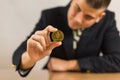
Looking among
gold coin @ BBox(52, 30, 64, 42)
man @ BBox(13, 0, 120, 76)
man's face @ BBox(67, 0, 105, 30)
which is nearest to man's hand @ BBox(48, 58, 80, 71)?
man @ BBox(13, 0, 120, 76)

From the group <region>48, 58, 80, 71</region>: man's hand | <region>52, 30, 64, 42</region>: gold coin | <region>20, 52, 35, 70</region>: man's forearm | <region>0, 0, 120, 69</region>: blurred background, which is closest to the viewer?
<region>52, 30, 64, 42</region>: gold coin

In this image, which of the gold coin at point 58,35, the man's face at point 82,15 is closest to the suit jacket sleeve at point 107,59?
the man's face at point 82,15

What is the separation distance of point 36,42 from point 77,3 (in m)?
0.57

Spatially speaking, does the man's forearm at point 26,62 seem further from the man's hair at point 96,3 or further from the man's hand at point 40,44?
the man's hair at point 96,3

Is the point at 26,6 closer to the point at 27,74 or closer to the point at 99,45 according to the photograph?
the point at 99,45

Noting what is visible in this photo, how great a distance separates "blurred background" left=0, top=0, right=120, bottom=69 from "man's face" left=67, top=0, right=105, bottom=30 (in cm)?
30

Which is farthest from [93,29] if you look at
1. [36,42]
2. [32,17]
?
[36,42]

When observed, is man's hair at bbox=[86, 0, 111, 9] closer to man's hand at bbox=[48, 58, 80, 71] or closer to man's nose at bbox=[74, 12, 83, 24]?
man's nose at bbox=[74, 12, 83, 24]

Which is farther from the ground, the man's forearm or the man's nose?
the man's nose

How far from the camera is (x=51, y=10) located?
1568mm

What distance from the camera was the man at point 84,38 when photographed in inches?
53.8

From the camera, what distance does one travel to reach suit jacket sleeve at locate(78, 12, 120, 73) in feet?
4.48

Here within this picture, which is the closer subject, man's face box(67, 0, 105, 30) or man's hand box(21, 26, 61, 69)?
man's hand box(21, 26, 61, 69)

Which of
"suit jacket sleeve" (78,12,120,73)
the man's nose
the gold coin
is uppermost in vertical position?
the gold coin
